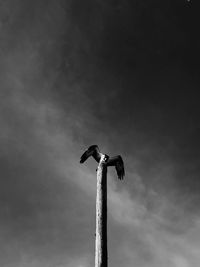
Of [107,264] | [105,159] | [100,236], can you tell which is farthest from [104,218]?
[105,159]

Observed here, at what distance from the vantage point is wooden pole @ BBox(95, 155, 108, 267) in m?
8.17

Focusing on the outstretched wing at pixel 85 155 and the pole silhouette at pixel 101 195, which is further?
the outstretched wing at pixel 85 155

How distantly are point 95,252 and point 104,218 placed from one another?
87 cm

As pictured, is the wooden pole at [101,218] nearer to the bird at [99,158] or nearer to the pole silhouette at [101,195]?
the pole silhouette at [101,195]

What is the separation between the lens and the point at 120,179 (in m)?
10.4

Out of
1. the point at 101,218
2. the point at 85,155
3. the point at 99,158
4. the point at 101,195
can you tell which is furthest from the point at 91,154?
the point at 101,218

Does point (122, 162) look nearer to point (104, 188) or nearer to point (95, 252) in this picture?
point (104, 188)

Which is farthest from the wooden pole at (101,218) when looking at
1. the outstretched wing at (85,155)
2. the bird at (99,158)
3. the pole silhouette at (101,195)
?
the outstretched wing at (85,155)

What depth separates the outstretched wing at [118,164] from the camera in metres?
9.93

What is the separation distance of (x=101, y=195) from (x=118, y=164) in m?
1.31

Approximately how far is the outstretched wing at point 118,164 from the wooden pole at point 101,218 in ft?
0.83

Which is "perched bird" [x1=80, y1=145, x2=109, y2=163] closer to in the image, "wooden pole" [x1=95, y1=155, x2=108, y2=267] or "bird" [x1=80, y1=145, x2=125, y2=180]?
"bird" [x1=80, y1=145, x2=125, y2=180]

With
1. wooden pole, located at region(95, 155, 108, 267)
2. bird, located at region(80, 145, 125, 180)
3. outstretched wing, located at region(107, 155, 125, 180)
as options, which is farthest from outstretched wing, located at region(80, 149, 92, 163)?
outstretched wing, located at region(107, 155, 125, 180)

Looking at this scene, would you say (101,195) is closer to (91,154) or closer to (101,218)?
(101,218)
